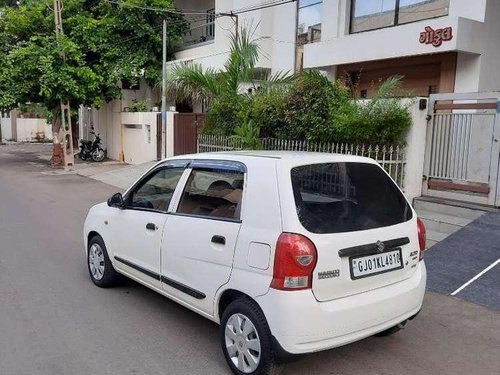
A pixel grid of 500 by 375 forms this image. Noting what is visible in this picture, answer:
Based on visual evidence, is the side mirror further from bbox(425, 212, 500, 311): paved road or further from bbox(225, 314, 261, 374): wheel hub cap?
bbox(425, 212, 500, 311): paved road

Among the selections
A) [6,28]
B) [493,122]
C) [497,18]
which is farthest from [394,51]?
[6,28]

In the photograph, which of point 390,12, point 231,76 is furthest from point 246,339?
point 390,12

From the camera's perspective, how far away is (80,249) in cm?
706

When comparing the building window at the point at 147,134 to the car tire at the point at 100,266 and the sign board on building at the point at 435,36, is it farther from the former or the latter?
the car tire at the point at 100,266

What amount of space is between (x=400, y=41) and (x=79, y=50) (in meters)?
13.8

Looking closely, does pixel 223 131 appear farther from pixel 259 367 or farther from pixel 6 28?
pixel 6 28

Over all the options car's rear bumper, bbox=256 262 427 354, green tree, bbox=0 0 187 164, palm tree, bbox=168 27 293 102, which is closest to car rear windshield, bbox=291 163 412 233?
car's rear bumper, bbox=256 262 427 354

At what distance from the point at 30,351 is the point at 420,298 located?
3129 millimetres

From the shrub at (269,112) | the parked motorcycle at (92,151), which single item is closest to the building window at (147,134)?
the parked motorcycle at (92,151)

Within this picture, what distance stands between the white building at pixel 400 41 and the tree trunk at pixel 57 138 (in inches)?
387

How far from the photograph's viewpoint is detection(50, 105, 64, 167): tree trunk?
20719 millimetres

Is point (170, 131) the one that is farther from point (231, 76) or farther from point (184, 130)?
point (231, 76)

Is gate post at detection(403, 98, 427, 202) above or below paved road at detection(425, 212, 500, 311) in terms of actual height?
above

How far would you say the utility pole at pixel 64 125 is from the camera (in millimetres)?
19234
